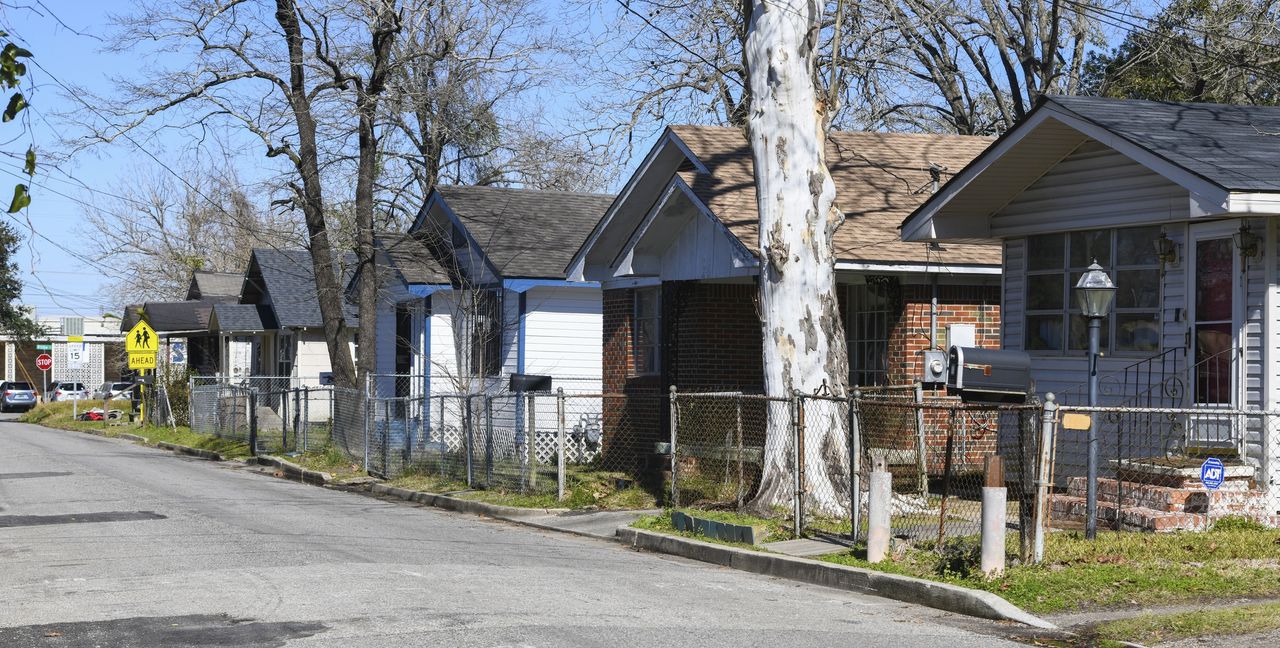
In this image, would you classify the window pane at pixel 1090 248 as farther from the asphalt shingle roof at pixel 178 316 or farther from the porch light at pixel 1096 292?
the asphalt shingle roof at pixel 178 316

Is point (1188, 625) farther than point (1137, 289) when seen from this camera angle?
No

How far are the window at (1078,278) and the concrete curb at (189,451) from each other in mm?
18741

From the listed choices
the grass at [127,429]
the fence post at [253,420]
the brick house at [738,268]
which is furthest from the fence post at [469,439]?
the grass at [127,429]

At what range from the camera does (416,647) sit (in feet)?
25.3

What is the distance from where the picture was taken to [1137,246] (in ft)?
48.1

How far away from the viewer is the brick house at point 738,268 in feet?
59.8

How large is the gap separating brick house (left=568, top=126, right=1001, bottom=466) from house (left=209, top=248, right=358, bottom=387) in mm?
17824

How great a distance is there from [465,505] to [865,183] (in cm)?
751

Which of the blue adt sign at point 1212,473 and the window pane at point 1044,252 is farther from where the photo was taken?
the window pane at point 1044,252

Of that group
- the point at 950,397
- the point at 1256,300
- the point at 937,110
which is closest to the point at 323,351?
the point at 937,110

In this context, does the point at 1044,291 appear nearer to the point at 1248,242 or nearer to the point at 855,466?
the point at 1248,242

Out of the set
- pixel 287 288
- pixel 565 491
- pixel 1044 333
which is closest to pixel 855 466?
pixel 1044 333

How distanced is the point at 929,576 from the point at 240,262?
58561 mm

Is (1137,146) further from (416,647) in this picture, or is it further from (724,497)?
(416,647)
